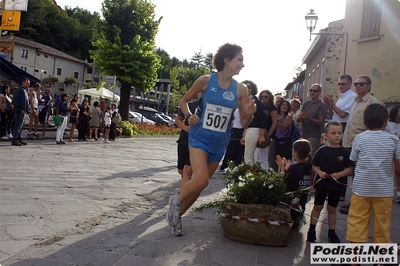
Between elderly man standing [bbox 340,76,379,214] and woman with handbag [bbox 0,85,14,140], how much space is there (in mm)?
10768

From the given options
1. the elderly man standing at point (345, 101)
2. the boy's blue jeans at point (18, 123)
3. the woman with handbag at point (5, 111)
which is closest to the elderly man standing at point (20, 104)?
the boy's blue jeans at point (18, 123)

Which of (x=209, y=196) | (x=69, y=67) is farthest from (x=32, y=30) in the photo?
(x=209, y=196)

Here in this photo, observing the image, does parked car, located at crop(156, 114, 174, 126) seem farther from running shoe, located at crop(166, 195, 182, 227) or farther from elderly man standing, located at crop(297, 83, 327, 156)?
running shoe, located at crop(166, 195, 182, 227)

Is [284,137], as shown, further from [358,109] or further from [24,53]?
[24,53]

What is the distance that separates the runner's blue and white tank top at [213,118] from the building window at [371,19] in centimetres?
1331

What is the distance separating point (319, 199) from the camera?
15.5 ft

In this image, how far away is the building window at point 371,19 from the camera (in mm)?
15828

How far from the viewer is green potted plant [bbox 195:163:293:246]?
428 centimetres

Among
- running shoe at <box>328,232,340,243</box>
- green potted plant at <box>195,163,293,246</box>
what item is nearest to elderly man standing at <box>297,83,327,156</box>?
green potted plant at <box>195,163,293,246</box>

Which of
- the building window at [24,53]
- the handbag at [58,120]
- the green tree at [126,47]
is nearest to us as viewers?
the handbag at [58,120]

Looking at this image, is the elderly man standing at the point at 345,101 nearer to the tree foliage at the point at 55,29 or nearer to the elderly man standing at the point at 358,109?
the elderly man standing at the point at 358,109

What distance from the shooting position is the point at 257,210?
432cm

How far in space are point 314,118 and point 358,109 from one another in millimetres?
1116

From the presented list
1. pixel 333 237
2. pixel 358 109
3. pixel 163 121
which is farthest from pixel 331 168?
pixel 163 121
